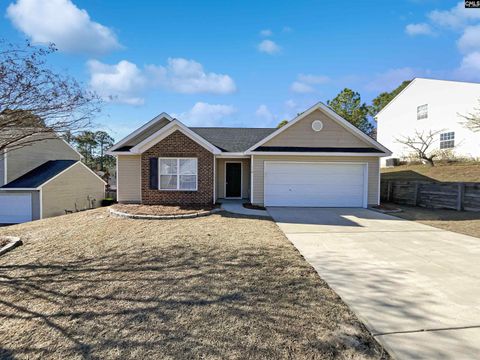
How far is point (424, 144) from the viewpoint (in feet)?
70.9

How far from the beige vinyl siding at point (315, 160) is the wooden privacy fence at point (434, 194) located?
2.40 metres

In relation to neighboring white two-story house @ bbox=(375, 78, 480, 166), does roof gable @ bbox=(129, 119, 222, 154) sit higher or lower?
lower

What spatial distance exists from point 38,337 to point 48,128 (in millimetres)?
4629

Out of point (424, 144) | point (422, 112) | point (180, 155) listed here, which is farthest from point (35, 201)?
point (422, 112)

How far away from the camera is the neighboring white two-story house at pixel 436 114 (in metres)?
18.5

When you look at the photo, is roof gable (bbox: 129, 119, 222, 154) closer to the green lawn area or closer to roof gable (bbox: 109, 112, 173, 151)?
roof gable (bbox: 109, 112, 173, 151)

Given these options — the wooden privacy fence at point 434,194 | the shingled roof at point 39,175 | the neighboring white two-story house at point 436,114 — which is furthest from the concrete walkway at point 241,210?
the neighboring white two-story house at point 436,114

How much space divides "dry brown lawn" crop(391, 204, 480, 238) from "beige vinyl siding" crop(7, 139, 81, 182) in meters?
23.6

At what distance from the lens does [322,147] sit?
1334cm

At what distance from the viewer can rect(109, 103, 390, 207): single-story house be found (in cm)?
1261

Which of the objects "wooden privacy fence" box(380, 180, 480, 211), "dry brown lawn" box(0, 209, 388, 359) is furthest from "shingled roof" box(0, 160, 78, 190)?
"wooden privacy fence" box(380, 180, 480, 211)

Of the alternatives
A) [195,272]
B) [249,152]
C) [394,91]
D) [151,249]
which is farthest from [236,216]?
[394,91]

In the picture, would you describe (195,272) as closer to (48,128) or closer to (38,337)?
(38,337)

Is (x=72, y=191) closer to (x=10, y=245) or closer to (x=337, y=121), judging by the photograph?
(x=10, y=245)
